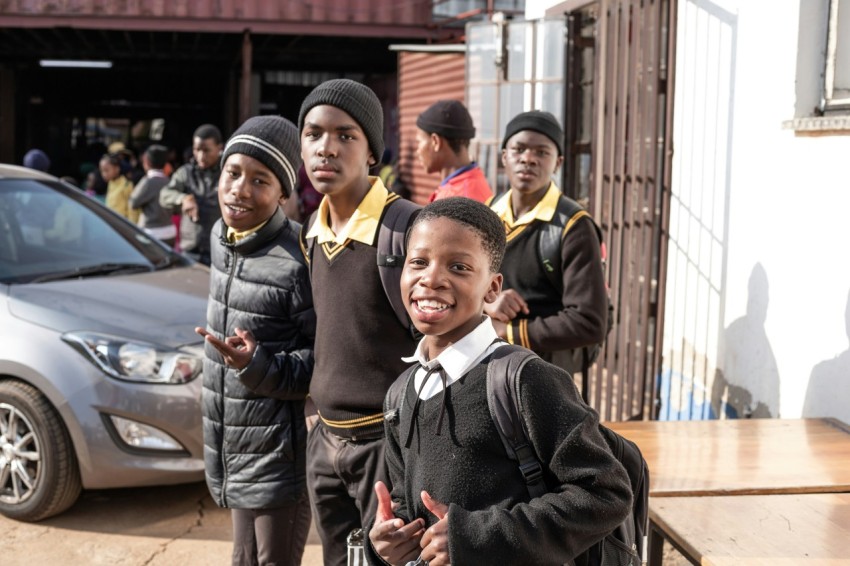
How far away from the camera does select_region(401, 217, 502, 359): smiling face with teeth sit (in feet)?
6.64

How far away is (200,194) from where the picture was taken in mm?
7602

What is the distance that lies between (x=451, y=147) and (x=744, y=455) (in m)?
2.14

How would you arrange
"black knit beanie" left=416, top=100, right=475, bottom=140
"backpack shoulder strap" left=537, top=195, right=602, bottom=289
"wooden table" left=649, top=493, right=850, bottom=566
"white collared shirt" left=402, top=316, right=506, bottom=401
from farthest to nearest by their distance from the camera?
"black knit beanie" left=416, top=100, right=475, bottom=140 < "backpack shoulder strap" left=537, top=195, right=602, bottom=289 < "wooden table" left=649, top=493, right=850, bottom=566 < "white collared shirt" left=402, top=316, right=506, bottom=401

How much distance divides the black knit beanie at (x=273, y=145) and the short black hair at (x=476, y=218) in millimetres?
1095

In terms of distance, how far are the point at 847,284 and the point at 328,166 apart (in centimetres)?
214

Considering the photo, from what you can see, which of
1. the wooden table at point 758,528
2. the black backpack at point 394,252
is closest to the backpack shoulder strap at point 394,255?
the black backpack at point 394,252

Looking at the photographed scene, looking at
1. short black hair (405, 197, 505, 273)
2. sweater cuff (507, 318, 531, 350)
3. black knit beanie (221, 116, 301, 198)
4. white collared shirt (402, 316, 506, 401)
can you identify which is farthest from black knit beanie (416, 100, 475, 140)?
white collared shirt (402, 316, 506, 401)

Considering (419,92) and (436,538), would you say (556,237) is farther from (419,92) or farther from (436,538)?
(419,92)

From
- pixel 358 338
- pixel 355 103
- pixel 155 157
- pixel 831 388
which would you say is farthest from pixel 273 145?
pixel 155 157

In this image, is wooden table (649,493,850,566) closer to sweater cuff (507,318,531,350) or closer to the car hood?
sweater cuff (507,318,531,350)

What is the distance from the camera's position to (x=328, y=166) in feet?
9.02

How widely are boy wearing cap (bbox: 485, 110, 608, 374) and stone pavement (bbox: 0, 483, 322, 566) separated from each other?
5.15 ft

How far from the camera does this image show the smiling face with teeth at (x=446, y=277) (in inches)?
79.7

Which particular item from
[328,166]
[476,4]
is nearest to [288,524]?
[328,166]
